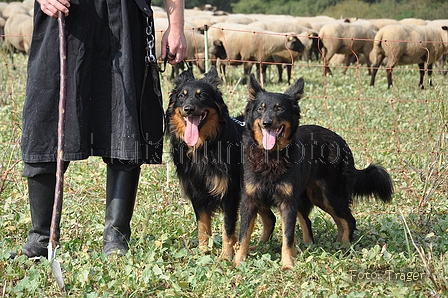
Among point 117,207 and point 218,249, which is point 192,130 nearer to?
point 117,207

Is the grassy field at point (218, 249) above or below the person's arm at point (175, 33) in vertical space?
below

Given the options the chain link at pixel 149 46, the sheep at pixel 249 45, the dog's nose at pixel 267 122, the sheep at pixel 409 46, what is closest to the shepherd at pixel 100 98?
the chain link at pixel 149 46

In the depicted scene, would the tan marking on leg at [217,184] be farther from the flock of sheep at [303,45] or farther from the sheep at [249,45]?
the sheep at [249,45]

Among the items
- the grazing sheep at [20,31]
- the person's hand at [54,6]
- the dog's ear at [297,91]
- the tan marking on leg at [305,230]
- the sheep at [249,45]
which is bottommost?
the tan marking on leg at [305,230]

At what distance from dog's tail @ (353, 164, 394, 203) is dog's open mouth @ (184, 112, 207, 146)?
1615mm

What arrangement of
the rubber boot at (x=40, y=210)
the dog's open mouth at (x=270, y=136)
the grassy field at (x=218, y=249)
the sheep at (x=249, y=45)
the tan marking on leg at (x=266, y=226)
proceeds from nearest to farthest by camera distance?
the grassy field at (x=218, y=249) → the rubber boot at (x=40, y=210) → the dog's open mouth at (x=270, y=136) → the tan marking on leg at (x=266, y=226) → the sheep at (x=249, y=45)

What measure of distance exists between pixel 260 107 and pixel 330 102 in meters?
7.78

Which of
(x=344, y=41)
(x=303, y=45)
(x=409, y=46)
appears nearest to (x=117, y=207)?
(x=409, y=46)

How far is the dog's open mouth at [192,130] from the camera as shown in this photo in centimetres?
446

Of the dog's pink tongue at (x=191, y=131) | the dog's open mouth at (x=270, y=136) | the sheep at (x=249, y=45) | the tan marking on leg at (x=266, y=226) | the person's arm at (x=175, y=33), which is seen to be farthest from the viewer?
the sheep at (x=249, y=45)

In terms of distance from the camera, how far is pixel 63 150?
3.75 meters

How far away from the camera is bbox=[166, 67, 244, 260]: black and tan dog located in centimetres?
451

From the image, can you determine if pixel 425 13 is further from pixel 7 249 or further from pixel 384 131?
pixel 7 249

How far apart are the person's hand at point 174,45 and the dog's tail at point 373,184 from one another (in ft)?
6.48
